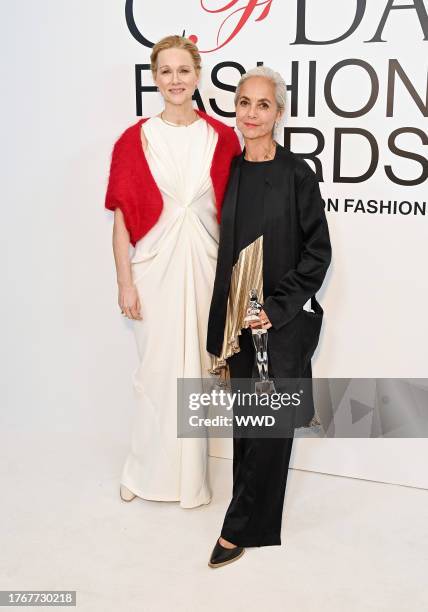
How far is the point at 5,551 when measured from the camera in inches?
98.4

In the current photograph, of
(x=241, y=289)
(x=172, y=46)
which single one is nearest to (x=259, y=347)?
(x=241, y=289)

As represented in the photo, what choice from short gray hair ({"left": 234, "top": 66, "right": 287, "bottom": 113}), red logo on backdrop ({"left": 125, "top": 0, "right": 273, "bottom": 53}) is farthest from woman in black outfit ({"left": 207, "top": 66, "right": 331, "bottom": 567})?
red logo on backdrop ({"left": 125, "top": 0, "right": 273, "bottom": 53})

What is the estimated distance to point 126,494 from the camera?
2818 mm

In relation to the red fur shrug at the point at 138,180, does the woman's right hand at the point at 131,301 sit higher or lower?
lower

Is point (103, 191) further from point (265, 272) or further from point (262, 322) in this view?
point (262, 322)

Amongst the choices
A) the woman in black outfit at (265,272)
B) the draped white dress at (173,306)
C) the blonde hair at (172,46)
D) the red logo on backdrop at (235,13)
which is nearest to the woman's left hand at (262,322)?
the woman in black outfit at (265,272)

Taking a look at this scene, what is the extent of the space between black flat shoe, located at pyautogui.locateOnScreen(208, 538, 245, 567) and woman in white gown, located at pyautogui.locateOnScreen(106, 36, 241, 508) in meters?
0.31

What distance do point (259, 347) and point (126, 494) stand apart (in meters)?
0.86

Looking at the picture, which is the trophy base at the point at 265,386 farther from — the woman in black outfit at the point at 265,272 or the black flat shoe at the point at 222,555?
the black flat shoe at the point at 222,555

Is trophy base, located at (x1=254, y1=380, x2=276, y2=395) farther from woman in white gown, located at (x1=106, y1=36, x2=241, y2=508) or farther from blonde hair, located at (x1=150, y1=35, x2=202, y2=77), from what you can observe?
blonde hair, located at (x1=150, y1=35, x2=202, y2=77)

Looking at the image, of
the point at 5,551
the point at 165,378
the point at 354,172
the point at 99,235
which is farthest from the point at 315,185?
the point at 5,551

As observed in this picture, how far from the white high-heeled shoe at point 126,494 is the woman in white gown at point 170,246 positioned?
0.06 metres

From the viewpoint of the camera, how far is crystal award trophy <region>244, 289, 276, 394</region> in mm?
2314

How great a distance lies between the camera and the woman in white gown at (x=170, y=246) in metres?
2.46
